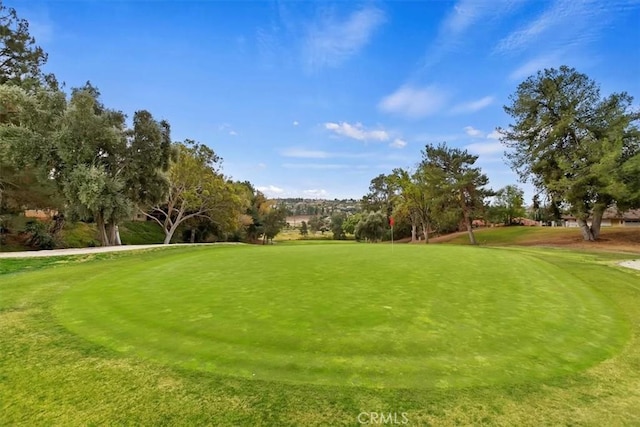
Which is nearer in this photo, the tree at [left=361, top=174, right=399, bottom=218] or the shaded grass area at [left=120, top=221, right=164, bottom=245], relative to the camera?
the shaded grass area at [left=120, top=221, right=164, bottom=245]

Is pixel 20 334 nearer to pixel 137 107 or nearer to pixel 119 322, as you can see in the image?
pixel 119 322

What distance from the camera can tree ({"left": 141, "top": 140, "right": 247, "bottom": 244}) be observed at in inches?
1115

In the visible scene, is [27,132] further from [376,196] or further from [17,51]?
[376,196]

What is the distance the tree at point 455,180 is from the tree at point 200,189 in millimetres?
18876

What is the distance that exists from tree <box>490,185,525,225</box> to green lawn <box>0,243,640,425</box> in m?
46.5

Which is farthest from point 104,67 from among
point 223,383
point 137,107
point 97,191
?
point 223,383

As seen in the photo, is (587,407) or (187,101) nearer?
(587,407)

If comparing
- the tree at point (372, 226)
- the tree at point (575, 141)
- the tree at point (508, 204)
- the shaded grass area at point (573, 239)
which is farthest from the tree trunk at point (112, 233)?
the tree at point (508, 204)

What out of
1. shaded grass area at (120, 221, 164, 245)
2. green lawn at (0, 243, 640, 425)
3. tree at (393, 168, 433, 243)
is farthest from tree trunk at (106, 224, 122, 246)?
tree at (393, 168, 433, 243)

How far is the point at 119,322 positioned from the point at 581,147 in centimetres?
2961

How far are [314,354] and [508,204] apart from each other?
54.2 meters

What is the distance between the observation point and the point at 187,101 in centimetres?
2148

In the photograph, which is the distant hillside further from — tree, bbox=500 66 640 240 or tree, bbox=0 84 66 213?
tree, bbox=0 84 66 213

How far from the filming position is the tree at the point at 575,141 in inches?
854
